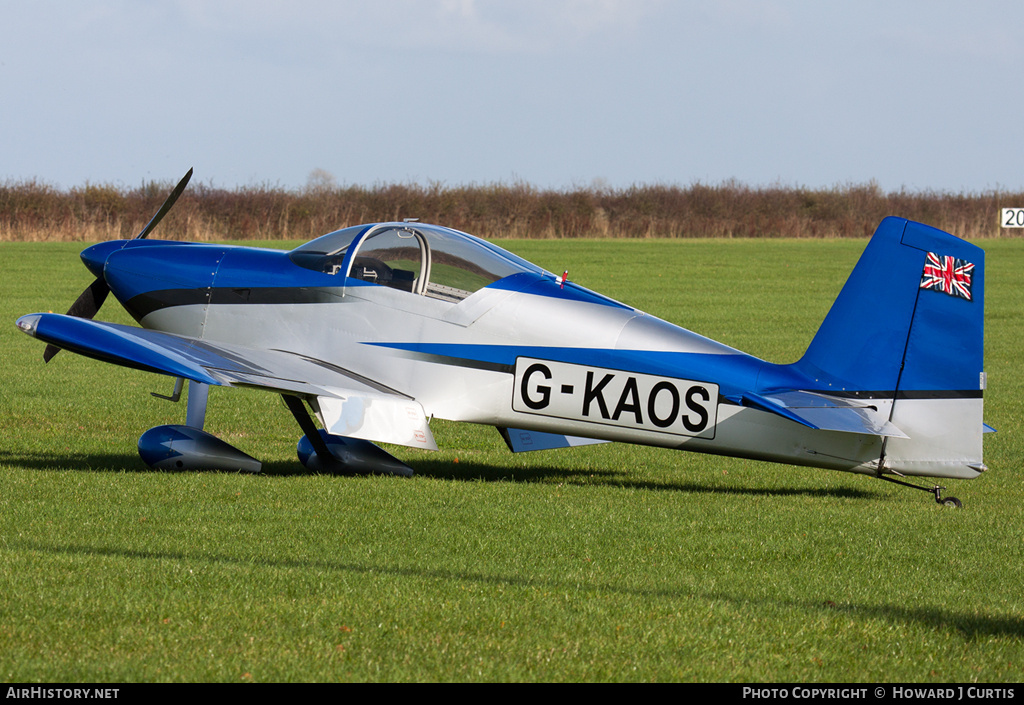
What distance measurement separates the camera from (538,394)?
9.02m

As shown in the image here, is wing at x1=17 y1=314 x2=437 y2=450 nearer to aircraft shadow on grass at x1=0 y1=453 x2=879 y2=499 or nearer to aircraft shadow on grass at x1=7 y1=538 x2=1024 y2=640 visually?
aircraft shadow on grass at x1=0 y1=453 x2=879 y2=499

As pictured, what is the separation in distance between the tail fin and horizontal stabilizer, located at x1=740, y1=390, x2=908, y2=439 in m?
0.14

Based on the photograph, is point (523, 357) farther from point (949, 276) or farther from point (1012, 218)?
point (1012, 218)

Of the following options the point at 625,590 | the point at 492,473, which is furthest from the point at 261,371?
the point at 625,590

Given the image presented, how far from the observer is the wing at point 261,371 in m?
8.45

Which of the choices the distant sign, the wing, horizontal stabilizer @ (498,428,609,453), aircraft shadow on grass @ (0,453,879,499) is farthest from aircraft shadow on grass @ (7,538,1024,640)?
the distant sign

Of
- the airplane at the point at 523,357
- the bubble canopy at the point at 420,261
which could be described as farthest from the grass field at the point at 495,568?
the bubble canopy at the point at 420,261

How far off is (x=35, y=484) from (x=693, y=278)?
3160 centimetres

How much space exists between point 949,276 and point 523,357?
3.32m

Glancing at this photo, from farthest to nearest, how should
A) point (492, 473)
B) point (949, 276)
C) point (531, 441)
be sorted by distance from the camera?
point (492, 473) < point (531, 441) < point (949, 276)

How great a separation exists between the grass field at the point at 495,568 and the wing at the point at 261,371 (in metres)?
0.50

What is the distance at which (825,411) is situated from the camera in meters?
8.34

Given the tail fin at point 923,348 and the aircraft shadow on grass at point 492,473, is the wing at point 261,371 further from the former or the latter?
the tail fin at point 923,348
